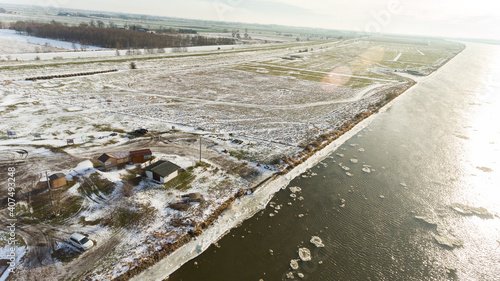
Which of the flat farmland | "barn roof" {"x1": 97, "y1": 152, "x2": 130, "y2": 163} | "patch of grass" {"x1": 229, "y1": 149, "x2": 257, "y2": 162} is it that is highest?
the flat farmland

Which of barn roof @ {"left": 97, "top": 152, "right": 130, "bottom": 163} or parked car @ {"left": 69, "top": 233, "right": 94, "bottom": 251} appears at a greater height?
barn roof @ {"left": 97, "top": 152, "right": 130, "bottom": 163}

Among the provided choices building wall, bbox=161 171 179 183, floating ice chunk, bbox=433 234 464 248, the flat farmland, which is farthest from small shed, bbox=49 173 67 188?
floating ice chunk, bbox=433 234 464 248

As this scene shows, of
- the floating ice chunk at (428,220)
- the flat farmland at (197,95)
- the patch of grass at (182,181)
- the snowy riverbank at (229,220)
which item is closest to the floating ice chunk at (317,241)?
the snowy riverbank at (229,220)

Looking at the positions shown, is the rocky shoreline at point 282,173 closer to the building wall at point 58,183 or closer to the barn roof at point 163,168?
the barn roof at point 163,168

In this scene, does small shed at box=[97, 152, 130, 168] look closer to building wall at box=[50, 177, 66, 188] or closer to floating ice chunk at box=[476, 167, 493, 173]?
building wall at box=[50, 177, 66, 188]

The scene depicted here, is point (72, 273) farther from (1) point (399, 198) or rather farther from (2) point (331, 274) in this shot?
(1) point (399, 198)
